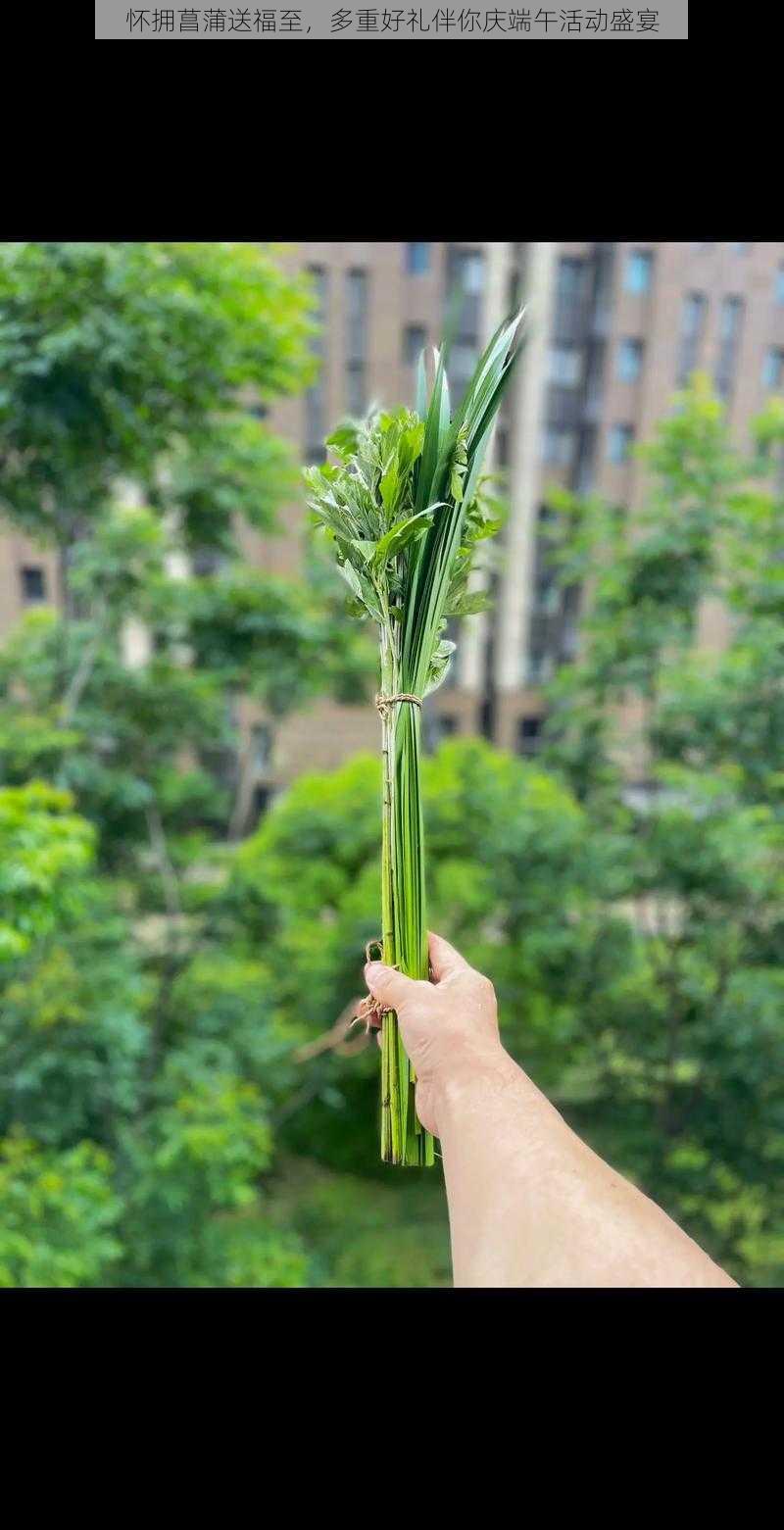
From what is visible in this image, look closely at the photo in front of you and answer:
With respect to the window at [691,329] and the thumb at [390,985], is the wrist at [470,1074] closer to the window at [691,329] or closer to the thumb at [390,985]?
the thumb at [390,985]

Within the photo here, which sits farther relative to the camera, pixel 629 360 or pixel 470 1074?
pixel 629 360

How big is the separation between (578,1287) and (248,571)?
11.6 feet

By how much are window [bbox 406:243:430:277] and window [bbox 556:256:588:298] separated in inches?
38.3

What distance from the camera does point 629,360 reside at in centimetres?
688

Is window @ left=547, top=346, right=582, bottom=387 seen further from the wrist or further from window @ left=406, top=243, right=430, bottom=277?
the wrist

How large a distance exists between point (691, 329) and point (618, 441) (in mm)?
945

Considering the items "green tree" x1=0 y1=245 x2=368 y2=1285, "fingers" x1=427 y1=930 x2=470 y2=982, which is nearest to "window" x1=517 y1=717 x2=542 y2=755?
"green tree" x1=0 y1=245 x2=368 y2=1285

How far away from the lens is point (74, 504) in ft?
9.72

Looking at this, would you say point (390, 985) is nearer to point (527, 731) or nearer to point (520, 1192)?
point (520, 1192)

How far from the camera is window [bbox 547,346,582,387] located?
680cm

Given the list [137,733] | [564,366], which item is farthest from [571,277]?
[137,733]

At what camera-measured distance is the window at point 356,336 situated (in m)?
5.78

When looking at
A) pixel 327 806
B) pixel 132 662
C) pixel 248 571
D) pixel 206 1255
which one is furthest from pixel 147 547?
pixel 206 1255

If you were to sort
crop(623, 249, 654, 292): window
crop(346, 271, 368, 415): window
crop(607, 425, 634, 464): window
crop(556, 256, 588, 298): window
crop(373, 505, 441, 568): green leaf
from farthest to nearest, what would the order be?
crop(607, 425, 634, 464): window, crop(623, 249, 654, 292): window, crop(556, 256, 588, 298): window, crop(346, 271, 368, 415): window, crop(373, 505, 441, 568): green leaf
